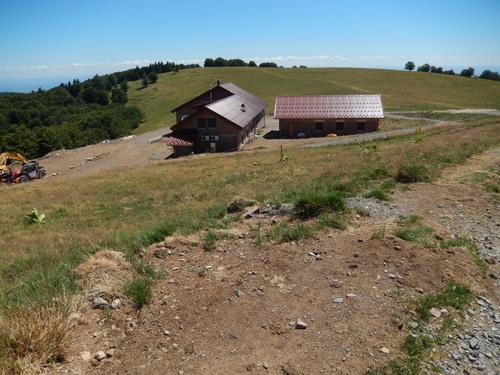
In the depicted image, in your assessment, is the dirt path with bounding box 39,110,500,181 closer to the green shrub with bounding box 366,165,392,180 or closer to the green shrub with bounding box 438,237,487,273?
the green shrub with bounding box 366,165,392,180

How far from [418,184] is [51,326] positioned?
37.7ft

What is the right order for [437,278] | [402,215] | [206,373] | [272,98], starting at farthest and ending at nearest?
[272,98]
[402,215]
[437,278]
[206,373]

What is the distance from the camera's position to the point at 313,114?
55562 millimetres

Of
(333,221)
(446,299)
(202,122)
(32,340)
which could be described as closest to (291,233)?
(333,221)

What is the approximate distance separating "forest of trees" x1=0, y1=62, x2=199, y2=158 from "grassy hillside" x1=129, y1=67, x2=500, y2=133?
5483mm

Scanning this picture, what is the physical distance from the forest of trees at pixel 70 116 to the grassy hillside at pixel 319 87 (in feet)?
18.0

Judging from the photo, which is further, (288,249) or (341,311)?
(288,249)

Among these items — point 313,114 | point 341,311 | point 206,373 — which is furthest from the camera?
point 313,114

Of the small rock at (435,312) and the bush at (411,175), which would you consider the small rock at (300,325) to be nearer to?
the small rock at (435,312)

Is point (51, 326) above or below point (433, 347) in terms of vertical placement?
above

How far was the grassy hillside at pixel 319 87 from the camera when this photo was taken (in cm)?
8825

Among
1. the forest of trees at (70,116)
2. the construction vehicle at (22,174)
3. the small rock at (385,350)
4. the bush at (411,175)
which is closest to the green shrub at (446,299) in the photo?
the small rock at (385,350)

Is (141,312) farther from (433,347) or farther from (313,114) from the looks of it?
(313,114)

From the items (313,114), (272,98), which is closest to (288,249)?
(313,114)
